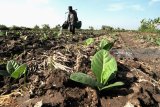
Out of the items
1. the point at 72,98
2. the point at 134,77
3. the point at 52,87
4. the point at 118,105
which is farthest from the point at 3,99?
the point at 134,77

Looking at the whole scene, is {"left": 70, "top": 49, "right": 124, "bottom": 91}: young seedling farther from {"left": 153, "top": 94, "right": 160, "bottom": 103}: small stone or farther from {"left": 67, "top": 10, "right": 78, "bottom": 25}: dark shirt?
{"left": 67, "top": 10, "right": 78, "bottom": 25}: dark shirt

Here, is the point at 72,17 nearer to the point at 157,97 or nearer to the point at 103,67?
the point at 103,67

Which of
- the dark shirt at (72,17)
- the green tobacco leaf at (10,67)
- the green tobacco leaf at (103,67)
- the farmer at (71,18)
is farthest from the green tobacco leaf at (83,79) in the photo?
the dark shirt at (72,17)

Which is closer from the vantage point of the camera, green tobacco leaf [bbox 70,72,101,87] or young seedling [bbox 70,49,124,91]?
green tobacco leaf [bbox 70,72,101,87]

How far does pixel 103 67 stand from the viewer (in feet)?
9.14

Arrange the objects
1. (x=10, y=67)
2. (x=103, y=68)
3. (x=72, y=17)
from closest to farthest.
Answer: (x=103, y=68), (x=10, y=67), (x=72, y=17)

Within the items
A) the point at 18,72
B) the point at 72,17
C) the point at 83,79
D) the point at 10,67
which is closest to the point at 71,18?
the point at 72,17

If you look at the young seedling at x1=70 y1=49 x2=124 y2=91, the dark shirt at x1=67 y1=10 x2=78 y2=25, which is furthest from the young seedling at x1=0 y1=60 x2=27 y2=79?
the dark shirt at x1=67 y1=10 x2=78 y2=25

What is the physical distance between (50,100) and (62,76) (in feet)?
1.09

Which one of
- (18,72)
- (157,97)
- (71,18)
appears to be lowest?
→ (71,18)

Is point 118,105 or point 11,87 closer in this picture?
point 118,105

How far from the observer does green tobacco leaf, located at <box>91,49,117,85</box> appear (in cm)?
273

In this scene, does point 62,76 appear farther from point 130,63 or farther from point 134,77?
point 130,63

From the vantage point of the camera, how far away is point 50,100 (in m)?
2.38
